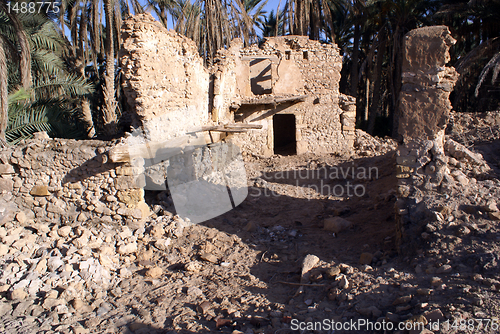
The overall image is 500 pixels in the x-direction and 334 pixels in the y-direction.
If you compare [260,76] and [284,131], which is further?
[284,131]

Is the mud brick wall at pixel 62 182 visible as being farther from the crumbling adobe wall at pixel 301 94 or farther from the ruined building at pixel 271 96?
the crumbling adobe wall at pixel 301 94

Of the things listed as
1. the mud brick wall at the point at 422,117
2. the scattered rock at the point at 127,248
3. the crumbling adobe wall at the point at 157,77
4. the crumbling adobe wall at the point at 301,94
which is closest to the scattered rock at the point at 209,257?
the scattered rock at the point at 127,248

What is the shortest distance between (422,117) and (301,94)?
7.23 m

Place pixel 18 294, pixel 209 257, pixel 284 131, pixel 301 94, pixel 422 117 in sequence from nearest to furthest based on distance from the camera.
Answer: pixel 18 294
pixel 422 117
pixel 209 257
pixel 301 94
pixel 284 131

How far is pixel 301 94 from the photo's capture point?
1215 cm

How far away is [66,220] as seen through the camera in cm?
549

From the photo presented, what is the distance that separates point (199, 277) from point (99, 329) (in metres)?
1.49

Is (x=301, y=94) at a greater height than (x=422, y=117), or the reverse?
(x=301, y=94)

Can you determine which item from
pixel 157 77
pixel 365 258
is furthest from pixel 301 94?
pixel 365 258

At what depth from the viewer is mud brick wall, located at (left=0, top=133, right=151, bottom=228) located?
545cm

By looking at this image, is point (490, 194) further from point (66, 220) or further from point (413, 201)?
point (66, 220)

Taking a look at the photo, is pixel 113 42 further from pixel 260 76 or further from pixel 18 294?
pixel 18 294

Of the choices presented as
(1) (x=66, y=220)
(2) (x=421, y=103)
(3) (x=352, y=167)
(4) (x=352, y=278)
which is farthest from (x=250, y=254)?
(3) (x=352, y=167)

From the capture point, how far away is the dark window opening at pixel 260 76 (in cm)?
1270
